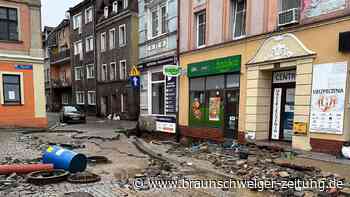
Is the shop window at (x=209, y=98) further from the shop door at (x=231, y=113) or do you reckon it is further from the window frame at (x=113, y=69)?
the window frame at (x=113, y=69)

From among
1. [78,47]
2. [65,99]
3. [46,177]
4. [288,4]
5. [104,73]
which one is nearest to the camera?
[46,177]

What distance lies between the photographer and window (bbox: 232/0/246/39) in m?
10.9

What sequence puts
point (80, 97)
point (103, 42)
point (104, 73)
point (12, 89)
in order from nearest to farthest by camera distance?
point (12, 89) < point (103, 42) < point (104, 73) < point (80, 97)

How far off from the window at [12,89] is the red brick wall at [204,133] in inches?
431

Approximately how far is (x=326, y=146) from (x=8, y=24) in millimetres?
18674

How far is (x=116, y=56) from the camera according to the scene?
2628cm

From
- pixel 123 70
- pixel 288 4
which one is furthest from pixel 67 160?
pixel 123 70

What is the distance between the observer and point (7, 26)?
16.7 metres

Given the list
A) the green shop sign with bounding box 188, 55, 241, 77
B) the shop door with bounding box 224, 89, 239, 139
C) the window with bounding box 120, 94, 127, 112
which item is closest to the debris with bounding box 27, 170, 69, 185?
the shop door with bounding box 224, 89, 239, 139

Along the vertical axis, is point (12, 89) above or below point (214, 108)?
above

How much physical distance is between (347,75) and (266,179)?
3.94 meters

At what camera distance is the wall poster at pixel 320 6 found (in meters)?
7.59

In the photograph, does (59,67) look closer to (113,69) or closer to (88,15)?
(88,15)

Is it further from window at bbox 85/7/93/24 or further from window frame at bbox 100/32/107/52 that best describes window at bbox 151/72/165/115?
window at bbox 85/7/93/24
